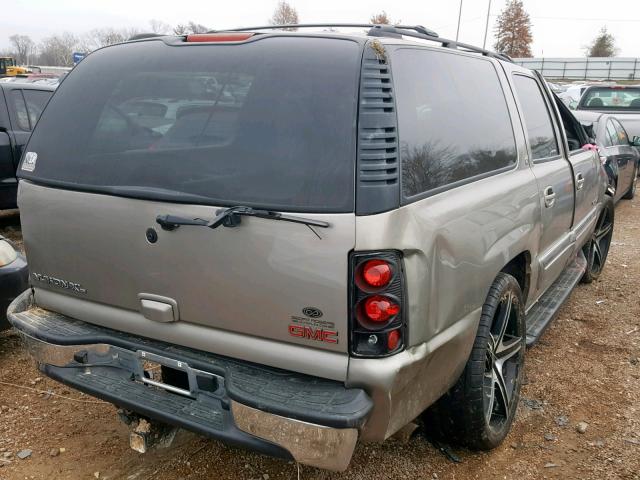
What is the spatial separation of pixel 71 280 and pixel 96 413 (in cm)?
109

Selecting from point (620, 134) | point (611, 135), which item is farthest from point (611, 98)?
point (611, 135)

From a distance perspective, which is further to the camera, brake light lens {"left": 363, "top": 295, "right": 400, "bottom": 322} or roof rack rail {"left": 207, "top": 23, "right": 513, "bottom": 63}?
roof rack rail {"left": 207, "top": 23, "right": 513, "bottom": 63}

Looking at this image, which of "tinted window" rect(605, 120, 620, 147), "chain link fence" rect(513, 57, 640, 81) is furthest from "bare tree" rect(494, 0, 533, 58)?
"tinted window" rect(605, 120, 620, 147)

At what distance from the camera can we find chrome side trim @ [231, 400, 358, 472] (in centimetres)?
191

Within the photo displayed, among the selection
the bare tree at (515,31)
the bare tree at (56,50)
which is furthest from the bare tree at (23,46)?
the bare tree at (515,31)

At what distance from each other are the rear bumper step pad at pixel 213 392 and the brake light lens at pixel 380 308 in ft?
0.85

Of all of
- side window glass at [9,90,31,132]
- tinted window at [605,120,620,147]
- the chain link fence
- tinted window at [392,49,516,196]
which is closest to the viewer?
tinted window at [392,49,516,196]

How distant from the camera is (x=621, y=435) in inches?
122

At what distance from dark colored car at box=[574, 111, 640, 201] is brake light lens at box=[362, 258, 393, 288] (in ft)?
19.6

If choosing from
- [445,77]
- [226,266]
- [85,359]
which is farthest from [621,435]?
[85,359]

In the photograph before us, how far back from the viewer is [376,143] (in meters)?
1.99

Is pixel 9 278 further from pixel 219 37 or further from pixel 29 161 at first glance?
pixel 219 37

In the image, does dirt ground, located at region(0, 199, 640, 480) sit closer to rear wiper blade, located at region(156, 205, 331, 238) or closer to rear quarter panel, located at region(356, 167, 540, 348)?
rear quarter panel, located at region(356, 167, 540, 348)

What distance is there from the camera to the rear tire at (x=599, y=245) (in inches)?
217
